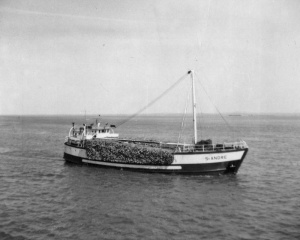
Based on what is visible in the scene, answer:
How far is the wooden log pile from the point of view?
90.5 feet

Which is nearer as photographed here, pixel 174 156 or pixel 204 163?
pixel 204 163

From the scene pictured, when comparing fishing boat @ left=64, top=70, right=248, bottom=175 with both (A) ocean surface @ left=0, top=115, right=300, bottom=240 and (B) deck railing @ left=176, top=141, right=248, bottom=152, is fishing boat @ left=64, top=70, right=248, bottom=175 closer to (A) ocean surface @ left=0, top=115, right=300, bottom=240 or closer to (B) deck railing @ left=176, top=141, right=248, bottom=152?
(B) deck railing @ left=176, top=141, right=248, bottom=152

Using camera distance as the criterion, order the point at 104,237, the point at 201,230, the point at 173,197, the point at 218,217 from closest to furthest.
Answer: the point at 104,237 → the point at 201,230 → the point at 218,217 → the point at 173,197

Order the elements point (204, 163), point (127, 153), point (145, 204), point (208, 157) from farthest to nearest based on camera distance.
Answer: point (127, 153), point (204, 163), point (208, 157), point (145, 204)

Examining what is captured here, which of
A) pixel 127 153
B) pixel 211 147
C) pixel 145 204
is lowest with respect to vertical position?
pixel 145 204

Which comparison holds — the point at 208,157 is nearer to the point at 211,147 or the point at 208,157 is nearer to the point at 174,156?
the point at 211,147

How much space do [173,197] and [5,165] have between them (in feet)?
78.8

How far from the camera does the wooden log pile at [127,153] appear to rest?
27.6 metres

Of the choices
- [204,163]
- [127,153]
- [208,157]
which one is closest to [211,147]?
[208,157]

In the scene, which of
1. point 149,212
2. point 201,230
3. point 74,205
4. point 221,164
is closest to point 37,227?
point 74,205

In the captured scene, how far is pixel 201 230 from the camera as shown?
1569 centimetres

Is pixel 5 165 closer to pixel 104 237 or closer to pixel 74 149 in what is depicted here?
pixel 74 149

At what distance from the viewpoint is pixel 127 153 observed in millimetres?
29203

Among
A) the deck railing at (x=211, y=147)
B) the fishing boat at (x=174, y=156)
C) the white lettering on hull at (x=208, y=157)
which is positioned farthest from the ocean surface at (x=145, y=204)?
the deck railing at (x=211, y=147)
